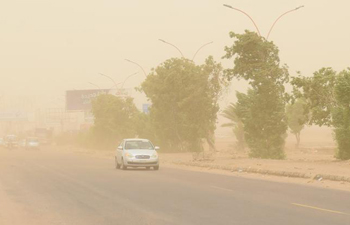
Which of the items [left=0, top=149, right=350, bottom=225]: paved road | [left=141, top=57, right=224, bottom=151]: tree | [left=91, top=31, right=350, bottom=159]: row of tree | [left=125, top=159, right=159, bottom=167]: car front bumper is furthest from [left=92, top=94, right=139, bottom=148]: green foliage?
[left=0, top=149, right=350, bottom=225]: paved road

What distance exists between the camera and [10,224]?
41.6ft

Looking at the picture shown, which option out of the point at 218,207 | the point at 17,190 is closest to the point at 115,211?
the point at 218,207

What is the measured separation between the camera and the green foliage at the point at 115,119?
245 feet

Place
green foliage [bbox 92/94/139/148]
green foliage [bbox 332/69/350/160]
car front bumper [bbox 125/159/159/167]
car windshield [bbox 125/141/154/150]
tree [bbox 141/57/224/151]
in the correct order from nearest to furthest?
1. green foliage [bbox 332/69/350/160]
2. car front bumper [bbox 125/159/159/167]
3. car windshield [bbox 125/141/154/150]
4. tree [bbox 141/57/224/151]
5. green foliage [bbox 92/94/139/148]

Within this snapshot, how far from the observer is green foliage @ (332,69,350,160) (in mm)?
31391

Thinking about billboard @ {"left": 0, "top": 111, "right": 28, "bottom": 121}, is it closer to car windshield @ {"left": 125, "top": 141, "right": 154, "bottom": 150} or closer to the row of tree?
the row of tree

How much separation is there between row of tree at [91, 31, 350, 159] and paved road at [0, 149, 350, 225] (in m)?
11.8

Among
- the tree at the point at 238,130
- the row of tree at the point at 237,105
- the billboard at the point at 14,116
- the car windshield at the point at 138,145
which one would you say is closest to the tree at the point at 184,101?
the row of tree at the point at 237,105

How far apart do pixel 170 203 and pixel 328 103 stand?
20.3 m

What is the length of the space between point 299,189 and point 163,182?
18.5 feet

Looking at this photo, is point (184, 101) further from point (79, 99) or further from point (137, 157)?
point (79, 99)

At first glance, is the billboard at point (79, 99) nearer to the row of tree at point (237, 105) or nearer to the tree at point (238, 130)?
the row of tree at point (237, 105)

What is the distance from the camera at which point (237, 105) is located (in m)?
42.2

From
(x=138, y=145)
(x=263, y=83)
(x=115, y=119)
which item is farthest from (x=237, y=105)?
(x=115, y=119)
